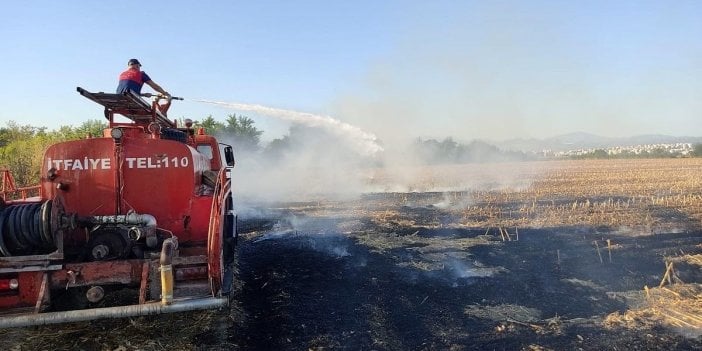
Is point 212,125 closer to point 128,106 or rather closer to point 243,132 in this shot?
point 243,132

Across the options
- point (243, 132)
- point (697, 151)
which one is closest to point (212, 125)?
point (243, 132)

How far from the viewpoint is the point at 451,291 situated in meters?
7.57

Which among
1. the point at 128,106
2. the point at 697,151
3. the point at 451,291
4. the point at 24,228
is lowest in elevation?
the point at 451,291

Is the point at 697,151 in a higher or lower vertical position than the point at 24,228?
higher

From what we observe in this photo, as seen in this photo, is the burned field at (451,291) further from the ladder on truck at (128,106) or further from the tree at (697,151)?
the tree at (697,151)

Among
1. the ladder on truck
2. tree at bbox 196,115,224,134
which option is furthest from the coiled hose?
tree at bbox 196,115,224,134

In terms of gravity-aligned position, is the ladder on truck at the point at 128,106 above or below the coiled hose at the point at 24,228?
above

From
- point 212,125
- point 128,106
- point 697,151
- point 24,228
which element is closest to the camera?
point 24,228

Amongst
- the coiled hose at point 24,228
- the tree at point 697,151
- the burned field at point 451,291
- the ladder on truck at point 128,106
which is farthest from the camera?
the tree at point 697,151

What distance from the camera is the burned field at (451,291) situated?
5.65m

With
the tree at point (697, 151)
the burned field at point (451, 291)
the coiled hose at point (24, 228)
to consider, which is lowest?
the burned field at point (451, 291)

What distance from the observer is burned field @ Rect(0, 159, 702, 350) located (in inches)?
223

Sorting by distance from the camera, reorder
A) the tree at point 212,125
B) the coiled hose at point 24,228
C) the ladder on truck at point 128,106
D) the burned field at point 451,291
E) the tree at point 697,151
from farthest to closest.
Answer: the tree at point 697,151 → the tree at point 212,125 → the ladder on truck at point 128,106 → the burned field at point 451,291 → the coiled hose at point 24,228

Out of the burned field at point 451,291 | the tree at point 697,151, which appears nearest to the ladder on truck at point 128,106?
the burned field at point 451,291
